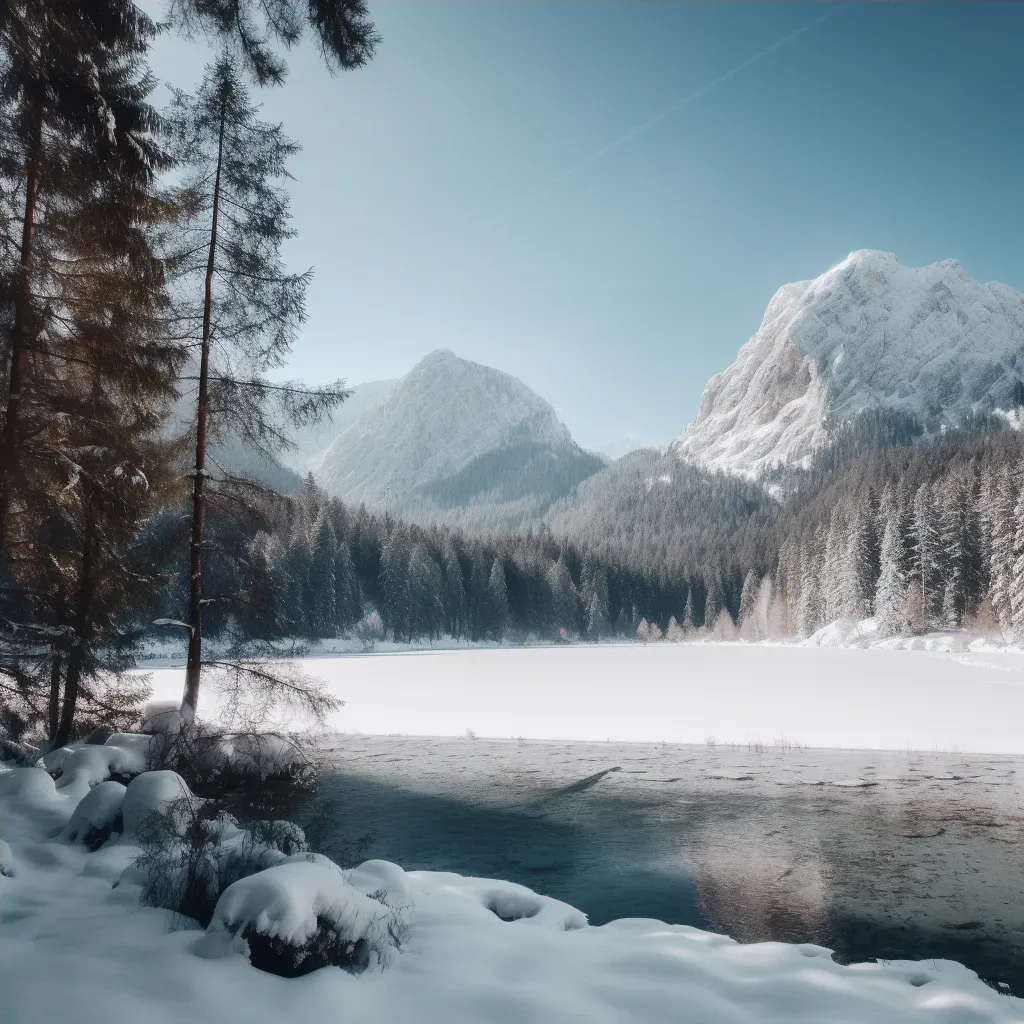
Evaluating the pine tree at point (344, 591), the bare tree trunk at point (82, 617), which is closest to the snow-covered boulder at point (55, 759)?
the bare tree trunk at point (82, 617)

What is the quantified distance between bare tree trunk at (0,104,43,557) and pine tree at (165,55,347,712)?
304 cm

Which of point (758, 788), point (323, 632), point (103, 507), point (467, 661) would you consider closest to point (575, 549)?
point (323, 632)

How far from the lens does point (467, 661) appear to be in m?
52.4

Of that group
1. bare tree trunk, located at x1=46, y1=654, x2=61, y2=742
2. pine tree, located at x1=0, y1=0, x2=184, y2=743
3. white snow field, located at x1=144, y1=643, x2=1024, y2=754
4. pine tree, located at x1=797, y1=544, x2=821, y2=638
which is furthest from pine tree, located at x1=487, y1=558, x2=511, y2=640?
bare tree trunk, located at x1=46, y1=654, x2=61, y2=742

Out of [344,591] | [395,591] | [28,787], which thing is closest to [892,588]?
[395,591]

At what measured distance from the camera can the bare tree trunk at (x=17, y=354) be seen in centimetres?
675

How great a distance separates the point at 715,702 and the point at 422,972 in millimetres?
22526

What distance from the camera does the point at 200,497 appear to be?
36.7 ft

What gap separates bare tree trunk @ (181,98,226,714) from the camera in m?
10.8

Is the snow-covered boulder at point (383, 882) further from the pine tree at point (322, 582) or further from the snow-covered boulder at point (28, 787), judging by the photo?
the pine tree at point (322, 582)

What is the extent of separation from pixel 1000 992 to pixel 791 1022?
2.55 m

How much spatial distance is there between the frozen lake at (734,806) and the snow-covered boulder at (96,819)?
2980mm

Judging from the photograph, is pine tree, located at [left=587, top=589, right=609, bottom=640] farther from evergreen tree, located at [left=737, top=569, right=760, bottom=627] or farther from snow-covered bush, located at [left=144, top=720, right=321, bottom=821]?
snow-covered bush, located at [left=144, top=720, right=321, bottom=821]

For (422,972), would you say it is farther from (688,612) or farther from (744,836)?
(688,612)
